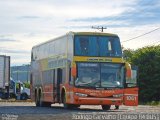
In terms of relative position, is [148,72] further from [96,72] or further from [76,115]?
[76,115]

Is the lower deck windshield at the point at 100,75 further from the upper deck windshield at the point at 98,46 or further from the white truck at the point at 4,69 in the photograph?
the white truck at the point at 4,69

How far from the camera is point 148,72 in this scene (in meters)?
61.5

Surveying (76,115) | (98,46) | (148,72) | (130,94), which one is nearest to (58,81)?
(98,46)

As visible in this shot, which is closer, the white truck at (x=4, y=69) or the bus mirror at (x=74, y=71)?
the bus mirror at (x=74, y=71)

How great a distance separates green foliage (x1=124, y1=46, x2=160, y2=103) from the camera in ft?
197

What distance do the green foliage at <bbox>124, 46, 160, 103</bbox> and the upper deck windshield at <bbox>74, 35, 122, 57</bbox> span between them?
98.4 feet

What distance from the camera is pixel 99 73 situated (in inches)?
1168

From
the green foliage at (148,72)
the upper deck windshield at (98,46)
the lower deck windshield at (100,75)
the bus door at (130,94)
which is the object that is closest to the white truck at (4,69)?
the green foliage at (148,72)

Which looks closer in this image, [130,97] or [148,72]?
[130,97]

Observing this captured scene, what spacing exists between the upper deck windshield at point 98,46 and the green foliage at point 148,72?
98.4 feet

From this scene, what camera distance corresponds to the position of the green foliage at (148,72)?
6003cm

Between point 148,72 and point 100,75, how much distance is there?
32.4 metres

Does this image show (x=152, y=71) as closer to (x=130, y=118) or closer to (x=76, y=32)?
(x=76, y=32)

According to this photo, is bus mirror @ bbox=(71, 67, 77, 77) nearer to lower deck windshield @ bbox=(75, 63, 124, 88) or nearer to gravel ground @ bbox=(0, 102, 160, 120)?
lower deck windshield @ bbox=(75, 63, 124, 88)
